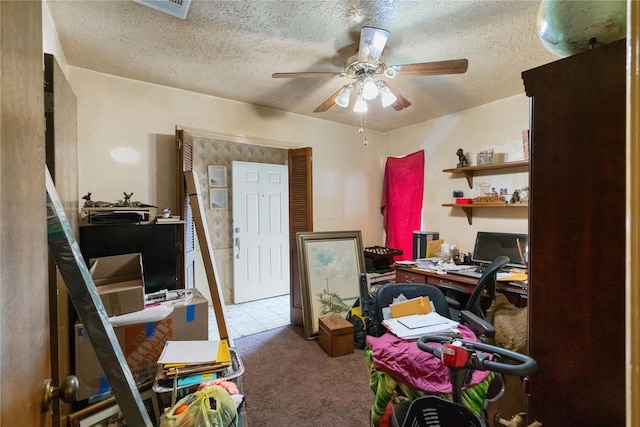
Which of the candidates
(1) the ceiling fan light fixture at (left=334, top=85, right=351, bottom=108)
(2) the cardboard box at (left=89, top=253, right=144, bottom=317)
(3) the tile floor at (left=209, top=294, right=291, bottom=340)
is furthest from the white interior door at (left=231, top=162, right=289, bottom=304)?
(1) the ceiling fan light fixture at (left=334, top=85, right=351, bottom=108)

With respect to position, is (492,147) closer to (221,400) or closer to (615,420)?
(615,420)

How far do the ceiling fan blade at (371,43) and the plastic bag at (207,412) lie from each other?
6.58 feet

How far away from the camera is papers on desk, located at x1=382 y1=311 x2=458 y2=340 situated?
1.32m

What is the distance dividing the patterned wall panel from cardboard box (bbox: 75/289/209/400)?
2117mm

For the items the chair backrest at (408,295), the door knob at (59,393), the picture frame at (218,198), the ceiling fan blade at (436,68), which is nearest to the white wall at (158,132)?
the picture frame at (218,198)

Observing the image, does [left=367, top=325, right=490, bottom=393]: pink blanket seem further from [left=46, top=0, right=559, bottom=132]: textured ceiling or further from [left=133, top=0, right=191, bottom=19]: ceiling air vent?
[left=133, top=0, right=191, bottom=19]: ceiling air vent

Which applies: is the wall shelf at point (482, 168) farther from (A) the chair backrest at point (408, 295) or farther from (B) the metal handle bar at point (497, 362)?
(B) the metal handle bar at point (497, 362)

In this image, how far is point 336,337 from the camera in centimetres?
259

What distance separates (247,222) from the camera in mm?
4102

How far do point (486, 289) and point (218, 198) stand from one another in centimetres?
335

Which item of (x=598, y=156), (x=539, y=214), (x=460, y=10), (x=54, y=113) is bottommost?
(x=539, y=214)

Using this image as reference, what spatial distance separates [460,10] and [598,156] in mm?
1353

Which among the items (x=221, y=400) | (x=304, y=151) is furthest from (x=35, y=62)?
(x=304, y=151)
